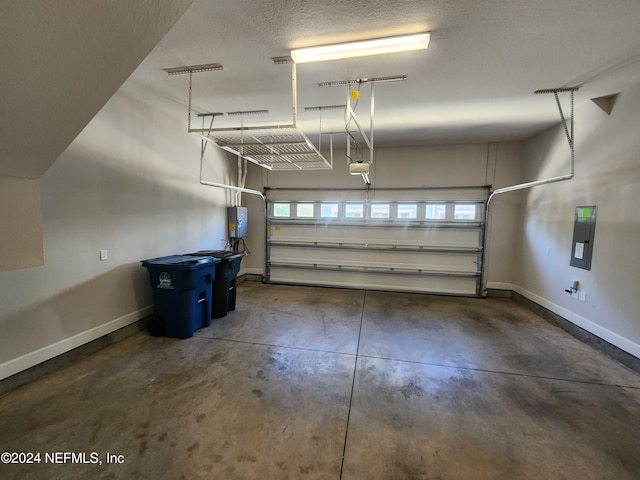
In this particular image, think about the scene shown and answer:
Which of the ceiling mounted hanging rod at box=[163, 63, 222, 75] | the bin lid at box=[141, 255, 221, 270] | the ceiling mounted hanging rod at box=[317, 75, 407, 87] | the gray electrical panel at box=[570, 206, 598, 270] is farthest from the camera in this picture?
the gray electrical panel at box=[570, 206, 598, 270]

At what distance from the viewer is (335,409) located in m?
2.13

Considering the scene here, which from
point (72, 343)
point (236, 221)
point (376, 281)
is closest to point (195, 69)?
point (72, 343)

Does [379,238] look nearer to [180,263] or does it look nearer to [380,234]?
[380,234]

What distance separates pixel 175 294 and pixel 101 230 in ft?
3.43

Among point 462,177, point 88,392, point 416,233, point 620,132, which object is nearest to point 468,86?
point 620,132

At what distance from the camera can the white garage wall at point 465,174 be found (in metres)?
5.12

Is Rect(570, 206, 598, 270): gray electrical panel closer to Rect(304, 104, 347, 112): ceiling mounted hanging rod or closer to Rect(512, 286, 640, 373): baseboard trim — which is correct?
Rect(512, 286, 640, 373): baseboard trim

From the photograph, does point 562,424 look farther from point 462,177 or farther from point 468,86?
point 462,177

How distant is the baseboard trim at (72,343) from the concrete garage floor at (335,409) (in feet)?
0.57

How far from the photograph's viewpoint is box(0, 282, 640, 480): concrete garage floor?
5.44 feet

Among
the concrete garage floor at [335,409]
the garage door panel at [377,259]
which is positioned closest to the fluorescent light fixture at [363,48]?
the concrete garage floor at [335,409]

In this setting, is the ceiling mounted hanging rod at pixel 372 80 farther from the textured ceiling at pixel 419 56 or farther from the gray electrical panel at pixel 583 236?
the gray electrical panel at pixel 583 236

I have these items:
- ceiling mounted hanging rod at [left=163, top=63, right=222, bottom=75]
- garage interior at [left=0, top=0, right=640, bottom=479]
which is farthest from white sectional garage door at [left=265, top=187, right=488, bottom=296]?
ceiling mounted hanging rod at [left=163, top=63, right=222, bottom=75]

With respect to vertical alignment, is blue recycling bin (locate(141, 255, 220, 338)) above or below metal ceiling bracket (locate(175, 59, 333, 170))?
below
